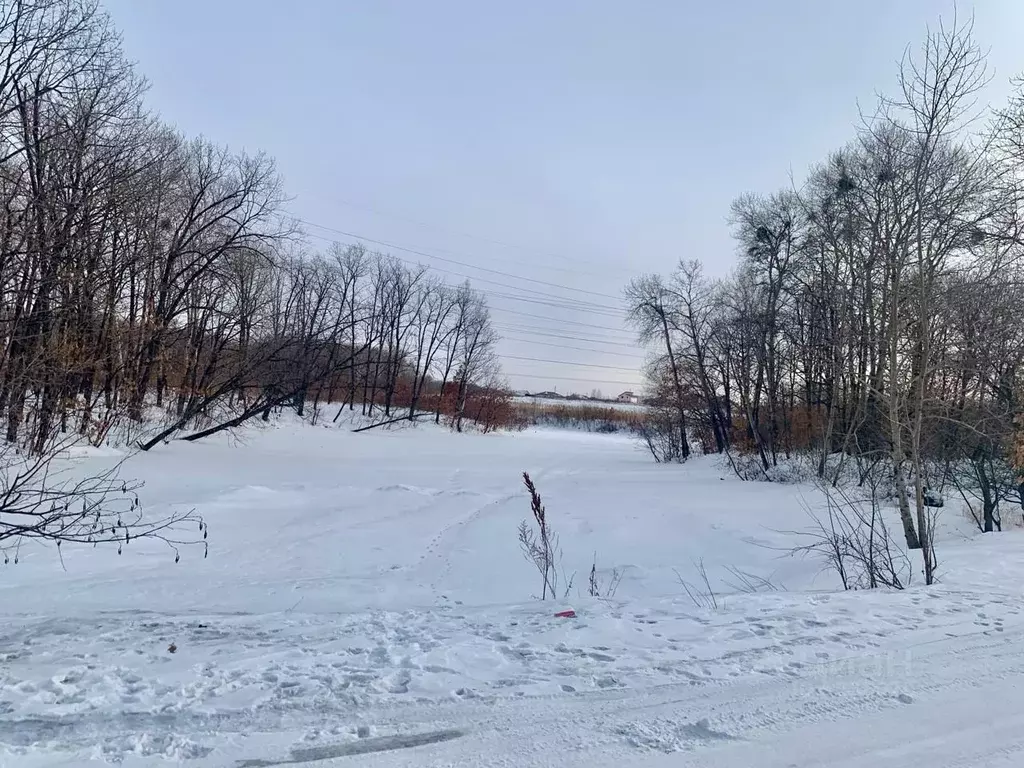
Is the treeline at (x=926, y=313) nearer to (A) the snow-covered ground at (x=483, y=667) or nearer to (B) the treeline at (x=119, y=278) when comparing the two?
(A) the snow-covered ground at (x=483, y=667)

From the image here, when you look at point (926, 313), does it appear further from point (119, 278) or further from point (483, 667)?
point (119, 278)

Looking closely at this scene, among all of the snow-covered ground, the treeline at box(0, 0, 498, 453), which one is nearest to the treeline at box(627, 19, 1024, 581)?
the snow-covered ground

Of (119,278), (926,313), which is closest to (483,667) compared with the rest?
(926,313)

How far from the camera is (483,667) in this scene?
354 centimetres

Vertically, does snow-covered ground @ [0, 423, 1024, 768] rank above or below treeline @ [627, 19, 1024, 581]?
below

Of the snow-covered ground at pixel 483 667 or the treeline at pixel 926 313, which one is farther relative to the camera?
the treeline at pixel 926 313

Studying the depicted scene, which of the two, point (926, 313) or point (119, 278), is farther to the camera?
point (119, 278)

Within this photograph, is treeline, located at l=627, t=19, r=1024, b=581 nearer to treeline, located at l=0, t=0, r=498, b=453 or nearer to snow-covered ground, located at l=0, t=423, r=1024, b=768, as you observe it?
snow-covered ground, located at l=0, t=423, r=1024, b=768

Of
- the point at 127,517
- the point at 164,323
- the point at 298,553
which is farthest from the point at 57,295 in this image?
the point at 298,553

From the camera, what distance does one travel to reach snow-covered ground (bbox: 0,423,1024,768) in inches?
104

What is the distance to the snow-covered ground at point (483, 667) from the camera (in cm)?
264

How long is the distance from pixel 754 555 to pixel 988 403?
242 inches

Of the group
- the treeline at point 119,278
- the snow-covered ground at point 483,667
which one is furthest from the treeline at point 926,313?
the treeline at point 119,278

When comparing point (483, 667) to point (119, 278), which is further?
point (119, 278)
